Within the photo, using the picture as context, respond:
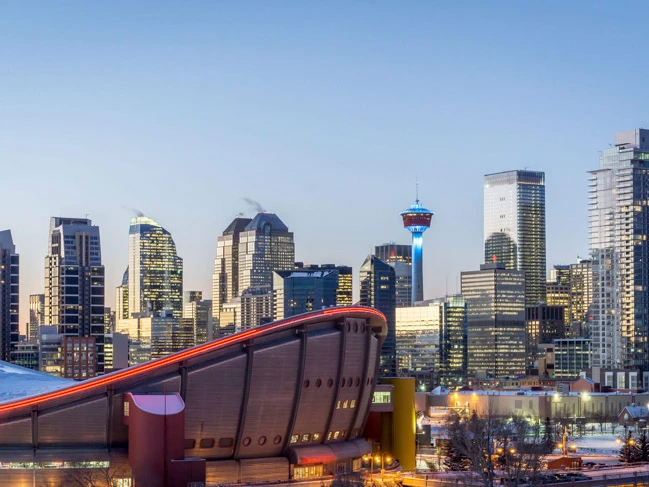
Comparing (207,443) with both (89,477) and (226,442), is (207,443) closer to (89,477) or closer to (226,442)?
(226,442)

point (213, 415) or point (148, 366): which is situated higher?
point (148, 366)

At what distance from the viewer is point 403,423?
11294 cm

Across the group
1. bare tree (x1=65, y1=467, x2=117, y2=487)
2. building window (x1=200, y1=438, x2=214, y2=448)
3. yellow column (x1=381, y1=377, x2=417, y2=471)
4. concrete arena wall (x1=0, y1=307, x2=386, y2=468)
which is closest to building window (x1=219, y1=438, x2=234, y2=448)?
concrete arena wall (x1=0, y1=307, x2=386, y2=468)

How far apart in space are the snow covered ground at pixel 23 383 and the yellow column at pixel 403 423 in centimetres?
2648

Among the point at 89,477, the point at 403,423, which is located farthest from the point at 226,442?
the point at 403,423

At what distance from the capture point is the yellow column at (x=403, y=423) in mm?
112438

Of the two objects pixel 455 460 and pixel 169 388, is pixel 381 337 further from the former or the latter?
pixel 169 388

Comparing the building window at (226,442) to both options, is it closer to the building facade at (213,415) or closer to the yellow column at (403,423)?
the building facade at (213,415)

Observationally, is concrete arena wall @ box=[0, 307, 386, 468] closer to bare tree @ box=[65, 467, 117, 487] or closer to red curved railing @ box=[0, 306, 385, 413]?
red curved railing @ box=[0, 306, 385, 413]

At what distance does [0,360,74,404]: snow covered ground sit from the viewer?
95.9 metres

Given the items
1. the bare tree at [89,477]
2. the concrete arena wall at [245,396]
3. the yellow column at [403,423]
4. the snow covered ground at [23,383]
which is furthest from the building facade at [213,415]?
the yellow column at [403,423]

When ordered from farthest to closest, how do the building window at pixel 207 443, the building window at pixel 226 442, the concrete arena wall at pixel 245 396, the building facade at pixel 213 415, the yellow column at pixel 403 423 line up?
the yellow column at pixel 403 423 < the building window at pixel 226 442 < the building window at pixel 207 443 < the concrete arena wall at pixel 245 396 < the building facade at pixel 213 415

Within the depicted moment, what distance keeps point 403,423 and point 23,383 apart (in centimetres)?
3067

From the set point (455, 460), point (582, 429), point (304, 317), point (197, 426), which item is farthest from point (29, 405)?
point (582, 429)
